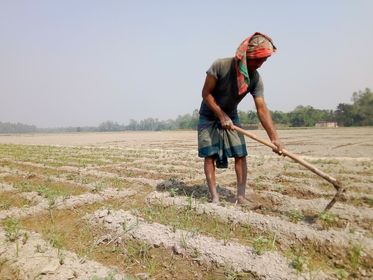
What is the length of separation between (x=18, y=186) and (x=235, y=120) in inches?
146

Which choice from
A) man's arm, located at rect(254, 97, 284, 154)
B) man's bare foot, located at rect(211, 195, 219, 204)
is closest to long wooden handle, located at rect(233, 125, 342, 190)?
man's arm, located at rect(254, 97, 284, 154)

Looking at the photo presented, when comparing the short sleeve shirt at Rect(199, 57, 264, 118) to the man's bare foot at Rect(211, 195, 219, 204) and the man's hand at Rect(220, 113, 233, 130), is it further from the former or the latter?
the man's bare foot at Rect(211, 195, 219, 204)

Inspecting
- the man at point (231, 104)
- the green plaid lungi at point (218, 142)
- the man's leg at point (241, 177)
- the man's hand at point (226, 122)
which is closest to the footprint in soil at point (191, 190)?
the man's leg at point (241, 177)

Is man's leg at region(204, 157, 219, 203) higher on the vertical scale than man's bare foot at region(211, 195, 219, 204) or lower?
higher

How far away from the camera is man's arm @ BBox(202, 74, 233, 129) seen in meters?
3.45

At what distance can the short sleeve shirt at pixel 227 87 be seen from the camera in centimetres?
342

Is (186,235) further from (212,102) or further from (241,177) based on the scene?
(212,102)

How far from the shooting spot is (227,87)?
3.51 metres

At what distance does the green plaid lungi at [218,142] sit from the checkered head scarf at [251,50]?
2.26 feet

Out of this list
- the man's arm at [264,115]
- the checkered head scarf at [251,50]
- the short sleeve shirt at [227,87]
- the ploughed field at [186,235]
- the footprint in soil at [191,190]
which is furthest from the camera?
the footprint in soil at [191,190]

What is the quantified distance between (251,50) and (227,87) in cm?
49

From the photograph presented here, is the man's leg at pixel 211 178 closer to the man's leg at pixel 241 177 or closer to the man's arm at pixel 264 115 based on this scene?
the man's leg at pixel 241 177

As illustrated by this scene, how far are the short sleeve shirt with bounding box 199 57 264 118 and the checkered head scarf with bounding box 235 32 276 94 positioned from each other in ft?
0.45

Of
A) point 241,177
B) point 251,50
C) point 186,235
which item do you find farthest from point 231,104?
point 186,235
